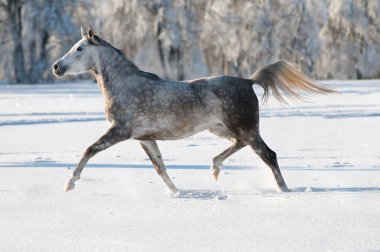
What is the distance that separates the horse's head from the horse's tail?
5.73 ft

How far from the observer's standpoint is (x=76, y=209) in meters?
6.56

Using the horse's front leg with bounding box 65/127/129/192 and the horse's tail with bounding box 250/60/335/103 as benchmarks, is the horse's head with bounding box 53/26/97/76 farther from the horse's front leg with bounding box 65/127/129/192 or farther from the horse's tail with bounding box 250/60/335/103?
the horse's tail with bounding box 250/60/335/103

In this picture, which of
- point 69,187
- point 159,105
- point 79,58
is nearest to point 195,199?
point 159,105

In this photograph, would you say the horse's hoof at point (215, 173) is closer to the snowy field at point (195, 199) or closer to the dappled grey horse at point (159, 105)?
the snowy field at point (195, 199)

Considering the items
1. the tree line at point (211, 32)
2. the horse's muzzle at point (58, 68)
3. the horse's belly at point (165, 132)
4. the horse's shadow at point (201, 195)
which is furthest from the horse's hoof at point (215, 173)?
the tree line at point (211, 32)

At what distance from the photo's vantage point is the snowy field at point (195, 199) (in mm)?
5230

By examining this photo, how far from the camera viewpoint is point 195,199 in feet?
23.0

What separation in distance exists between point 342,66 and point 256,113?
1497 inches

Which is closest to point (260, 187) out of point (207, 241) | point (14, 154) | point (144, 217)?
point (144, 217)

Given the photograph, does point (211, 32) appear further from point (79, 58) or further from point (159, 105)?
point (159, 105)

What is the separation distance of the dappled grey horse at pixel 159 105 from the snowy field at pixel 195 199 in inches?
19.8

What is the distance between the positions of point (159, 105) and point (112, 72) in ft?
2.08

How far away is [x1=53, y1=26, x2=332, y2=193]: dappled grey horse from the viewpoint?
738 cm

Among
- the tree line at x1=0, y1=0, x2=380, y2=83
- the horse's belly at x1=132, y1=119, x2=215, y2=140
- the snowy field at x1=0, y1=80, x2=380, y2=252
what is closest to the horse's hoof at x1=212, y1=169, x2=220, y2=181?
the snowy field at x1=0, y1=80, x2=380, y2=252
